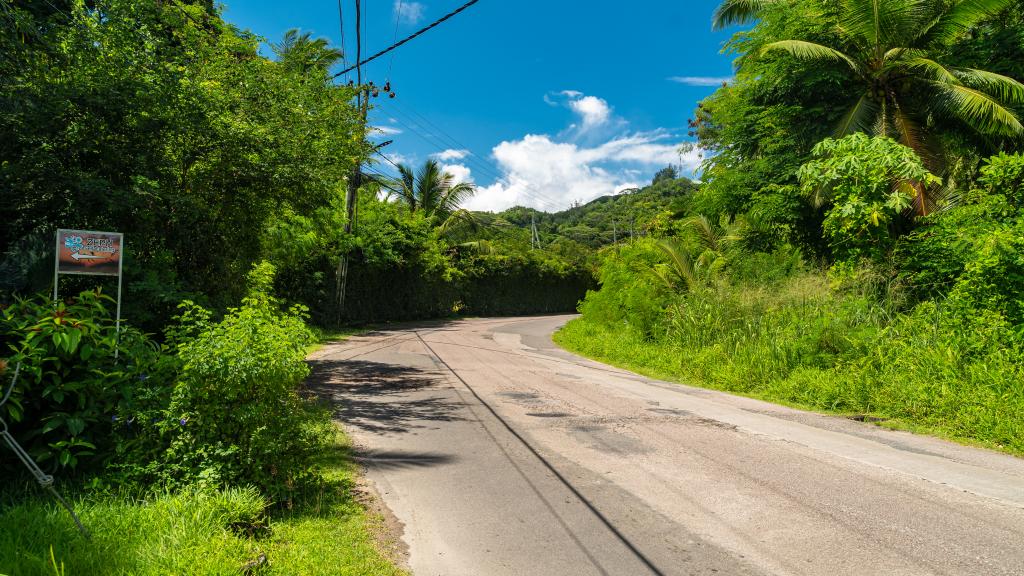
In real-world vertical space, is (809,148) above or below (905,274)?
above

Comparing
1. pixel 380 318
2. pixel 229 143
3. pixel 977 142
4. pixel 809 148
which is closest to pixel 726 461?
pixel 229 143

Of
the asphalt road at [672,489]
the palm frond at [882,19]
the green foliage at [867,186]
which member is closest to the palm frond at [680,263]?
the green foliage at [867,186]

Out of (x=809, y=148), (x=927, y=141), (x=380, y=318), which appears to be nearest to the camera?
(x=927, y=141)

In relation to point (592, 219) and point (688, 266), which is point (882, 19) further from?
point (592, 219)

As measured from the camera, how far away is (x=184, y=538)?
132 inches

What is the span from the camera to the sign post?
5074 millimetres

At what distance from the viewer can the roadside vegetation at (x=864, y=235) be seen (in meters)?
8.16

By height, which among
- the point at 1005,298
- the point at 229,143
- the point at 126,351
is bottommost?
the point at 126,351

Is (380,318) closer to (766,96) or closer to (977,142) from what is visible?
(766,96)

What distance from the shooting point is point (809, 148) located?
1422 centimetres

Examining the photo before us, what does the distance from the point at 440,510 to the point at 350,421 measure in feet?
11.3

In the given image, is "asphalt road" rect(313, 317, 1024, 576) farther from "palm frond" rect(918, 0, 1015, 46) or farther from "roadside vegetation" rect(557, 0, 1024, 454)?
"palm frond" rect(918, 0, 1015, 46)

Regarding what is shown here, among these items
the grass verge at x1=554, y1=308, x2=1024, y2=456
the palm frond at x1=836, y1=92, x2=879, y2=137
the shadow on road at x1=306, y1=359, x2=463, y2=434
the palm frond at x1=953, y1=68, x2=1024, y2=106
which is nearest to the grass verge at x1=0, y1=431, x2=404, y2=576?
the shadow on road at x1=306, y1=359, x2=463, y2=434

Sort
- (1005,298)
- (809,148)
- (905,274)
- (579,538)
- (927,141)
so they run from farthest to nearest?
(809,148) → (927,141) → (905,274) → (1005,298) → (579,538)
